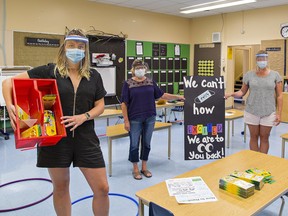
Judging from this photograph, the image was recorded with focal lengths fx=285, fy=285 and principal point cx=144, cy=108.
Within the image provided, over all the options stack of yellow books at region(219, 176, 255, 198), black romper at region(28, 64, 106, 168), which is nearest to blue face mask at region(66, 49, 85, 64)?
black romper at region(28, 64, 106, 168)

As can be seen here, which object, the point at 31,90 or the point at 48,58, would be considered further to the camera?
the point at 48,58

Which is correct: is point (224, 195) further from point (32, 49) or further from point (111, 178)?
point (32, 49)

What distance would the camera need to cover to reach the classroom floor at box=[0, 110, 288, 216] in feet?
9.26

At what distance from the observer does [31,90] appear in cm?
182

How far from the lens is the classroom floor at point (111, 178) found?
282 cm

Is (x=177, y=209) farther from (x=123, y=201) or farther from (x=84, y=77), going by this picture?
(x=123, y=201)

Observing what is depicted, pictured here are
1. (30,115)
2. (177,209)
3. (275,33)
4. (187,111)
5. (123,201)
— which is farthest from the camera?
(275,33)

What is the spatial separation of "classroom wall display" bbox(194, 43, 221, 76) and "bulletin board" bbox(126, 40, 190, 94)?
12.5 inches

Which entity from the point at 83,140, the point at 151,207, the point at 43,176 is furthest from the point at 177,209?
the point at 43,176

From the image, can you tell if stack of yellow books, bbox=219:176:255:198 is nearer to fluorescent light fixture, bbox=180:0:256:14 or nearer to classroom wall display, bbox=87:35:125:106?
classroom wall display, bbox=87:35:125:106

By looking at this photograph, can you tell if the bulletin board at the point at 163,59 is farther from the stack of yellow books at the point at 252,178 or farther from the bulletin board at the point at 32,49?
the stack of yellow books at the point at 252,178

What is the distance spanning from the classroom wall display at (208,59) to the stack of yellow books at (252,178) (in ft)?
25.4

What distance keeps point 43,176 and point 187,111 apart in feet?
6.64

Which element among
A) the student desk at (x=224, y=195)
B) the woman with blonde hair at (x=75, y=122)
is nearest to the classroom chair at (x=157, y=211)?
the student desk at (x=224, y=195)
